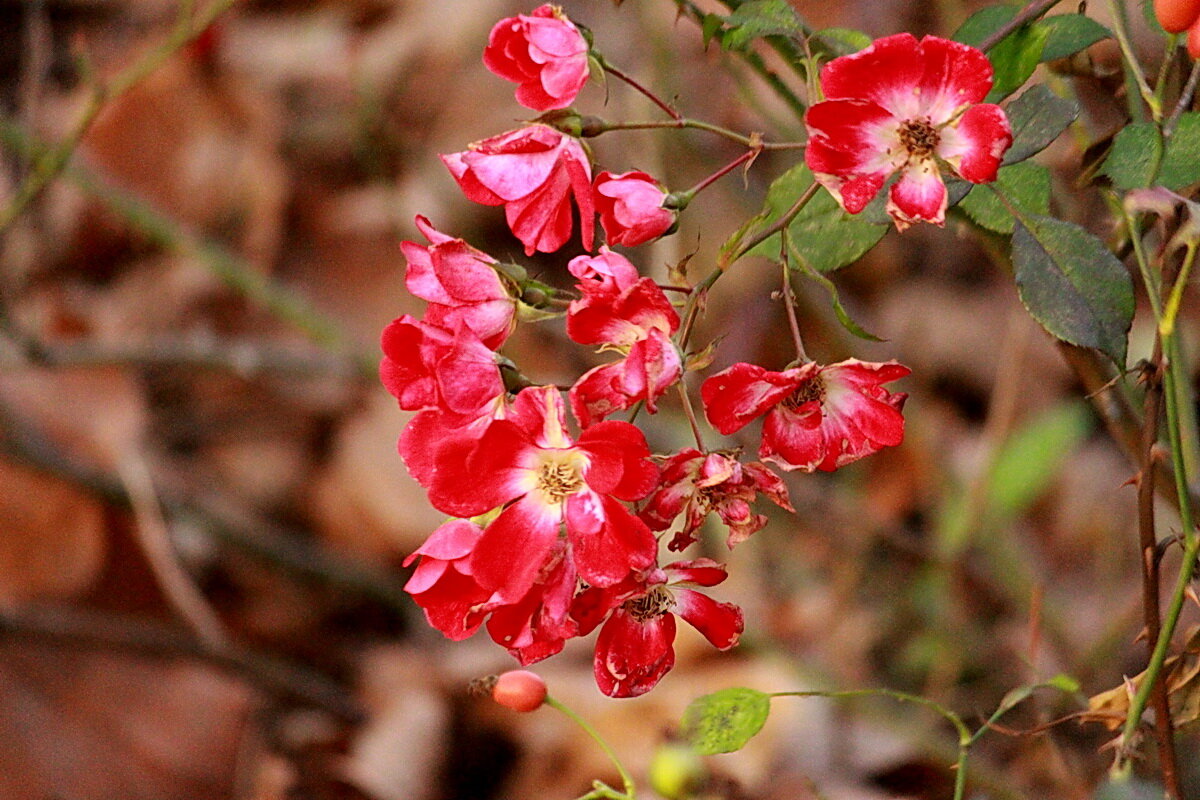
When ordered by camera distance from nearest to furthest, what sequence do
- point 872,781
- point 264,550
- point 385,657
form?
point 872,781
point 264,550
point 385,657

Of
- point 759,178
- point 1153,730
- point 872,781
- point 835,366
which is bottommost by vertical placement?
point 872,781

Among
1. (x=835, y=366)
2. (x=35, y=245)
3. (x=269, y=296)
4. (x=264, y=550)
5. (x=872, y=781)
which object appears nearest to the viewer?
(x=835, y=366)

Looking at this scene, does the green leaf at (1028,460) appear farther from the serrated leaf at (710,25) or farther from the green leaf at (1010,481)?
the serrated leaf at (710,25)

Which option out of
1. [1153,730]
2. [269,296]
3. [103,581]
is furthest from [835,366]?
[103,581]

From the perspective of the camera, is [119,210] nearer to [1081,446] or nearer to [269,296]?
[269,296]

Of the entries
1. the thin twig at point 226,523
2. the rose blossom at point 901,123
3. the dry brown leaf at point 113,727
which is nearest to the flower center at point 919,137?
the rose blossom at point 901,123

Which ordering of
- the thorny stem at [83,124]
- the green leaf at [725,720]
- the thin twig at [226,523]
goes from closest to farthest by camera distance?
the green leaf at [725,720]
the thorny stem at [83,124]
the thin twig at [226,523]
